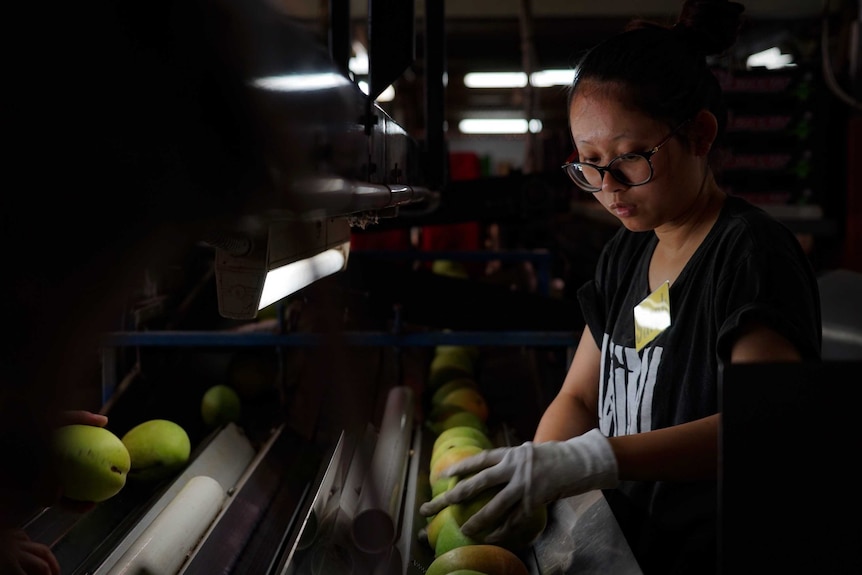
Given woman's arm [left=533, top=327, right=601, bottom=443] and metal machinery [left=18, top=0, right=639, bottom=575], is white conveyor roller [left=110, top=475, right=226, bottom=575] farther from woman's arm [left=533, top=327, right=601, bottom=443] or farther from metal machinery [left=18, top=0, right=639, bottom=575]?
woman's arm [left=533, top=327, right=601, bottom=443]

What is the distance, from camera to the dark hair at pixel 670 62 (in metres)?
1.41

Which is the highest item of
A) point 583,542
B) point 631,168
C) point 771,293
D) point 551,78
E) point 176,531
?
point 551,78

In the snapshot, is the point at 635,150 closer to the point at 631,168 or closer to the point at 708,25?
the point at 631,168

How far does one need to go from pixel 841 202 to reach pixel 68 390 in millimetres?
5569

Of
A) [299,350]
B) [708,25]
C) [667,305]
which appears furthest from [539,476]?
[299,350]

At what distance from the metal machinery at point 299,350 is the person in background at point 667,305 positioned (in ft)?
0.57

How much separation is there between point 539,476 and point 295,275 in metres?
0.51

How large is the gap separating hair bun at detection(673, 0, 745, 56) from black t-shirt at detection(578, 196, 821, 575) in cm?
31

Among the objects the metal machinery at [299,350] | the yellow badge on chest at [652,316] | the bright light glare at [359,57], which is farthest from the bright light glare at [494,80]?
the yellow badge on chest at [652,316]

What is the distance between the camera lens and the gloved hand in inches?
47.9

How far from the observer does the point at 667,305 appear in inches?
57.7

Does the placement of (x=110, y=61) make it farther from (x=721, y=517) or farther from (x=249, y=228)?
(x=721, y=517)

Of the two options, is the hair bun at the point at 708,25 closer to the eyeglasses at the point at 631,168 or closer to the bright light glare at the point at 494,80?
the eyeglasses at the point at 631,168

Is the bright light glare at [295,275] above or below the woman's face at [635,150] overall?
below
